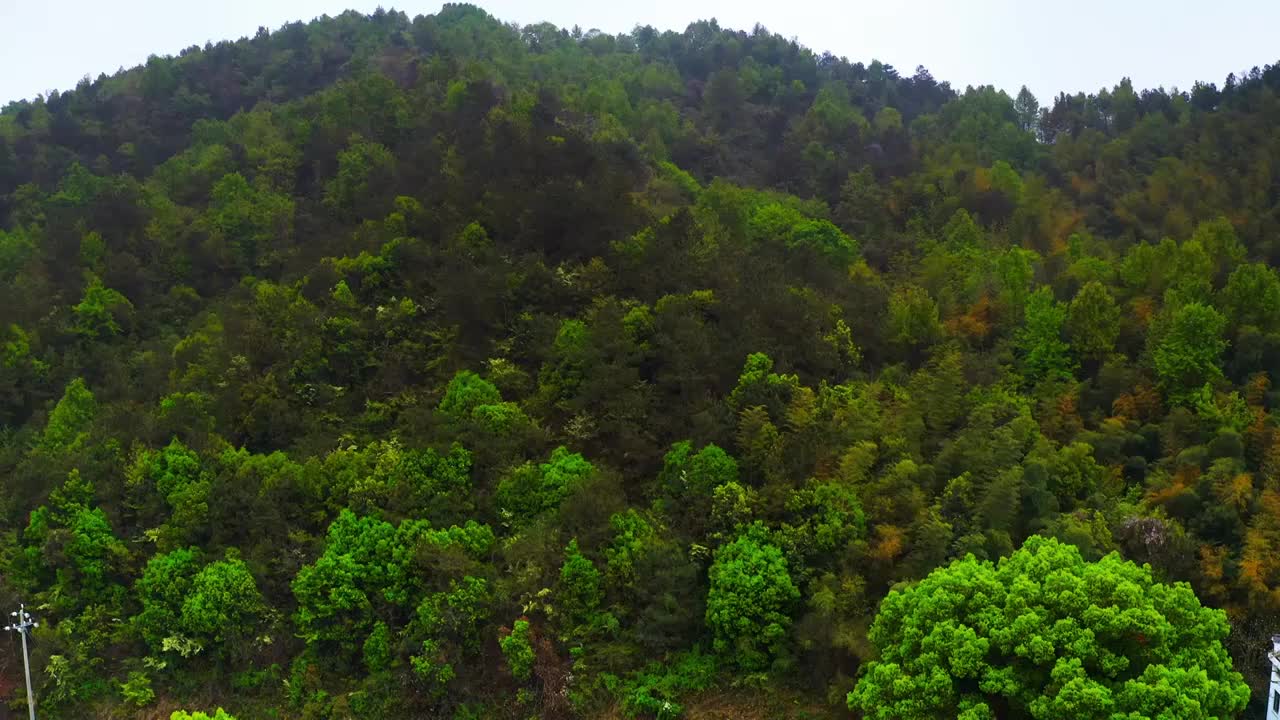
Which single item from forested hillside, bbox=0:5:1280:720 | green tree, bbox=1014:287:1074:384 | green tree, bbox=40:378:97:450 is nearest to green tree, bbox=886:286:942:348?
forested hillside, bbox=0:5:1280:720

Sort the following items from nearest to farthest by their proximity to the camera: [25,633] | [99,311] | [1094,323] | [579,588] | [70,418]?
1. [579,588]
2. [25,633]
3. [1094,323]
4. [70,418]
5. [99,311]

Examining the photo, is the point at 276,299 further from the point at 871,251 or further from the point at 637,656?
the point at 871,251

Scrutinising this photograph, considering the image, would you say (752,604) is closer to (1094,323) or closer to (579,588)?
(579,588)

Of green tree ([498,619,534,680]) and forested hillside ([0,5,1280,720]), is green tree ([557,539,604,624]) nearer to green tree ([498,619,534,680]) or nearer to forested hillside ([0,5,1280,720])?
forested hillside ([0,5,1280,720])

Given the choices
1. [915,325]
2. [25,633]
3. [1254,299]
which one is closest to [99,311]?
[25,633]

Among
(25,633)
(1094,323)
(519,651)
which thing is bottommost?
(25,633)

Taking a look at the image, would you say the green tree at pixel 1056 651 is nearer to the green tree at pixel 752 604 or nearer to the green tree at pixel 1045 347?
the green tree at pixel 752 604
